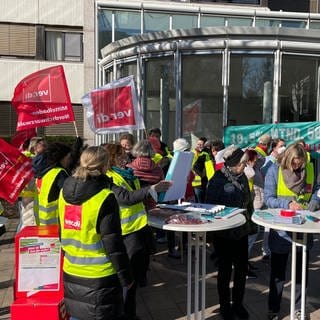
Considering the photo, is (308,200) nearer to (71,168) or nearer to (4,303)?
(71,168)

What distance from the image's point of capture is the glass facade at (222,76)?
437 inches

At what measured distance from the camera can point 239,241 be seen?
15.0ft

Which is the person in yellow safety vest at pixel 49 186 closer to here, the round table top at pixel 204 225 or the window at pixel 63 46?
the round table top at pixel 204 225

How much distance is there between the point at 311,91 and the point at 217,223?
8871 millimetres

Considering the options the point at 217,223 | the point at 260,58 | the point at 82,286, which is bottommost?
the point at 82,286

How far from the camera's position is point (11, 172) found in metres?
4.61

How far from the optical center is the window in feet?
68.6

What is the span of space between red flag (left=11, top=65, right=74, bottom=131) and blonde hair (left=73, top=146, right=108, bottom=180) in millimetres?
3327

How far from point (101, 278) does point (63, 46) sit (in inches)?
755

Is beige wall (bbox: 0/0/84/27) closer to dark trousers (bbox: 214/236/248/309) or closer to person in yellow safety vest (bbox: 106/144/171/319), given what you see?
person in yellow safety vest (bbox: 106/144/171/319)

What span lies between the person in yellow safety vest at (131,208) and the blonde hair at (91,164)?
56cm

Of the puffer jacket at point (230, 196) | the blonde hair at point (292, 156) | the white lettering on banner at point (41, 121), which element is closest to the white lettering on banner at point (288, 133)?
the white lettering on banner at point (41, 121)

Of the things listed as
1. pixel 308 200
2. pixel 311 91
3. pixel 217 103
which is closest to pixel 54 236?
pixel 308 200

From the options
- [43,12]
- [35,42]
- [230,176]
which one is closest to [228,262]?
[230,176]
